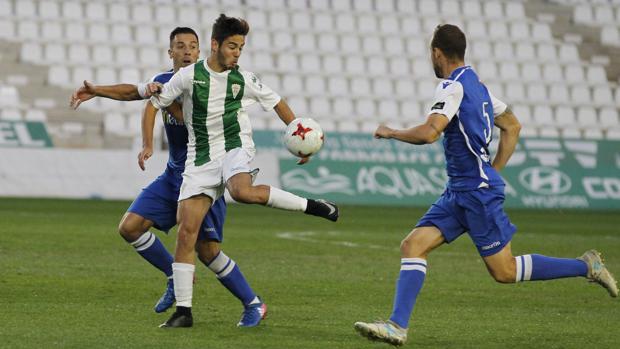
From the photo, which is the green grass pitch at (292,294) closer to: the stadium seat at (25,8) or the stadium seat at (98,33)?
the stadium seat at (98,33)

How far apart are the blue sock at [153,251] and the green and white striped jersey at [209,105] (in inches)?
38.4

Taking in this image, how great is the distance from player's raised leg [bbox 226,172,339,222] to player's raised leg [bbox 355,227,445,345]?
2.26 ft

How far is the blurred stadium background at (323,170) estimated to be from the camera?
7.98m

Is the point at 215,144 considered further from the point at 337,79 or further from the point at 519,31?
the point at 519,31

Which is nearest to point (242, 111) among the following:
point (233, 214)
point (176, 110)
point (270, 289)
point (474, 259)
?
point (176, 110)

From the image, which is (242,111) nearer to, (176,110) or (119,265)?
(176,110)

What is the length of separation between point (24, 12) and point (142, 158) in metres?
20.4

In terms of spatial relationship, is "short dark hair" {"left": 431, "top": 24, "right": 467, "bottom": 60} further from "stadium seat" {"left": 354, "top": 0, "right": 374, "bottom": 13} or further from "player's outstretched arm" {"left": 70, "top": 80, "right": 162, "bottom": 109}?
"stadium seat" {"left": 354, "top": 0, "right": 374, "bottom": 13}

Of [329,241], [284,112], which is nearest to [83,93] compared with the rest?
[284,112]

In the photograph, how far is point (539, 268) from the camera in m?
7.22

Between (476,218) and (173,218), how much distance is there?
7.81 ft

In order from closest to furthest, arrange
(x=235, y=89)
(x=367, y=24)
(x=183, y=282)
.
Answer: (x=183, y=282)
(x=235, y=89)
(x=367, y=24)

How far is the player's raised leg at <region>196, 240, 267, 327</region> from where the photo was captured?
762 cm

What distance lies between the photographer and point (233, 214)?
19938 mm
